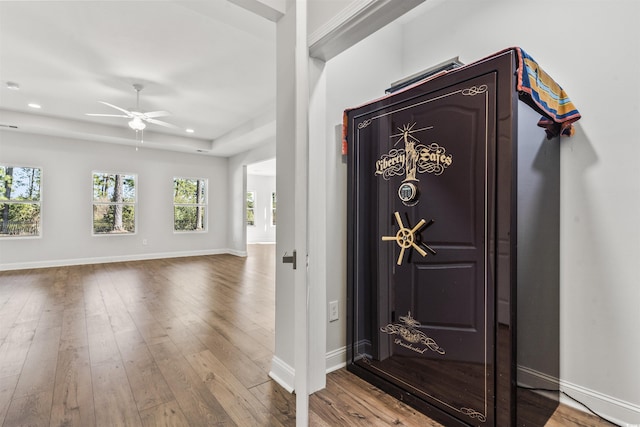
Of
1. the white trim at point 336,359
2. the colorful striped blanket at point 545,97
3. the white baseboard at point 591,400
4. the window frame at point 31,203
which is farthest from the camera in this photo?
the window frame at point 31,203

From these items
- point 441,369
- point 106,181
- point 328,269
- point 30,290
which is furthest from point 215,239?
point 441,369

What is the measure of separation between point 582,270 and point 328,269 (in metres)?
1.39

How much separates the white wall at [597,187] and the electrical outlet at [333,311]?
126 centimetres

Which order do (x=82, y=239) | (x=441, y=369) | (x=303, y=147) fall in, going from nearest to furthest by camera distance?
(x=303, y=147) → (x=441, y=369) → (x=82, y=239)

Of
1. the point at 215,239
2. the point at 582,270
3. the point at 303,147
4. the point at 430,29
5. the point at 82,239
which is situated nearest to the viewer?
the point at 303,147

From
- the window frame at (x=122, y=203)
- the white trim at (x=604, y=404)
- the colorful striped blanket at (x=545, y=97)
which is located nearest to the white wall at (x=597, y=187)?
the white trim at (x=604, y=404)

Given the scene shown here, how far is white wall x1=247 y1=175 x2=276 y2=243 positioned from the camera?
10922 mm

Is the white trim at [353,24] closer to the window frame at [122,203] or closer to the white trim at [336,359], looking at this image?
the white trim at [336,359]

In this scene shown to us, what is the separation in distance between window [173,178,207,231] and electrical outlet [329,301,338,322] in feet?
20.3

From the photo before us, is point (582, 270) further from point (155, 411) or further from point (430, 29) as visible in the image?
point (155, 411)

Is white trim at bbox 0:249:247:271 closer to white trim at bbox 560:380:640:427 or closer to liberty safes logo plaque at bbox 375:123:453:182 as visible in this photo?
liberty safes logo plaque at bbox 375:123:453:182

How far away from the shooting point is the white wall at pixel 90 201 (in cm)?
555

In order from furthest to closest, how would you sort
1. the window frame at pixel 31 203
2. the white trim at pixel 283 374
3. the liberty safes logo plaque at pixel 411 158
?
the window frame at pixel 31 203, the white trim at pixel 283 374, the liberty safes logo plaque at pixel 411 158

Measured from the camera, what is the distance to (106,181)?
20.9ft
